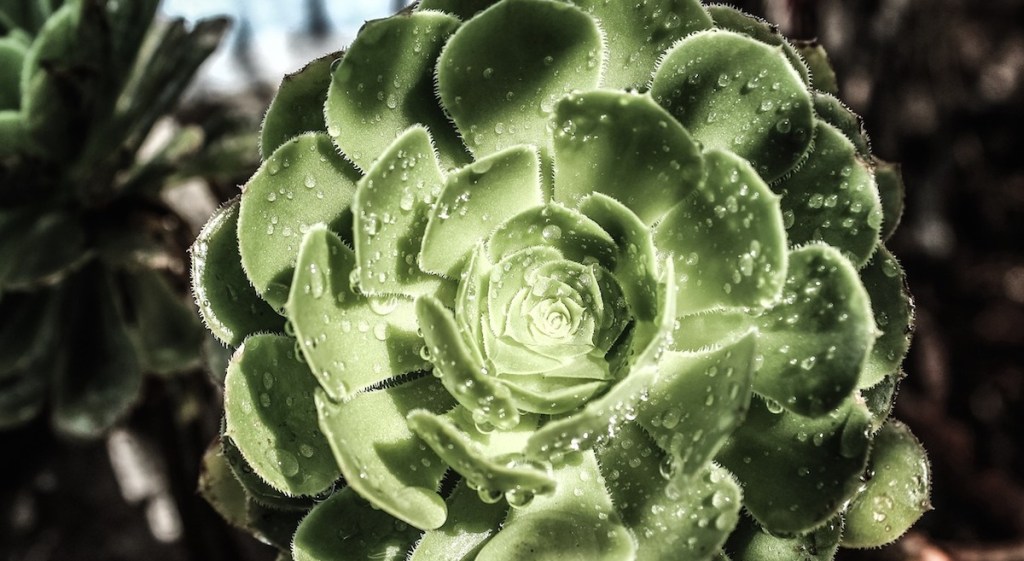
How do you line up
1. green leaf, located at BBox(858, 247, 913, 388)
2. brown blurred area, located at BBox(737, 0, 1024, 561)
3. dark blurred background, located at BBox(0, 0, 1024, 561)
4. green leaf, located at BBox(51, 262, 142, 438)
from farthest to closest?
1. brown blurred area, located at BBox(737, 0, 1024, 561)
2. dark blurred background, located at BBox(0, 0, 1024, 561)
3. green leaf, located at BBox(51, 262, 142, 438)
4. green leaf, located at BBox(858, 247, 913, 388)

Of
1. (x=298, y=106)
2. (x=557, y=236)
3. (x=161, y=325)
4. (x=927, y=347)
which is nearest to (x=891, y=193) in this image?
(x=557, y=236)

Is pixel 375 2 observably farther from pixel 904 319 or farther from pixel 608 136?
pixel 904 319

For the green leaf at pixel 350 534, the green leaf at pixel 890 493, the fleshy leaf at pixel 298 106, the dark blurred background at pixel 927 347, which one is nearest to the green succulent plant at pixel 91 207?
the dark blurred background at pixel 927 347

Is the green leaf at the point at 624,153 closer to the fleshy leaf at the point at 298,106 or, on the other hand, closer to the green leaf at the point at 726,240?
the green leaf at the point at 726,240

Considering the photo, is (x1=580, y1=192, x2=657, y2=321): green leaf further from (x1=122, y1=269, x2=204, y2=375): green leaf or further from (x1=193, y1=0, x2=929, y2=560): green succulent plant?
(x1=122, y1=269, x2=204, y2=375): green leaf

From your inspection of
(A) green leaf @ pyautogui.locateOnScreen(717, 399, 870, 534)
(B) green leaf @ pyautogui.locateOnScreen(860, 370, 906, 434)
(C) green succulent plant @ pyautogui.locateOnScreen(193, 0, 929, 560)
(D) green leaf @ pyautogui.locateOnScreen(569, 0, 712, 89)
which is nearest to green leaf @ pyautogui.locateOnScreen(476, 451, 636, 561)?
(C) green succulent plant @ pyautogui.locateOnScreen(193, 0, 929, 560)

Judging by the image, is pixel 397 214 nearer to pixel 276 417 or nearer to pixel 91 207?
pixel 276 417

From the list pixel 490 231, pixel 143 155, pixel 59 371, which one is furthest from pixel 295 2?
pixel 490 231
